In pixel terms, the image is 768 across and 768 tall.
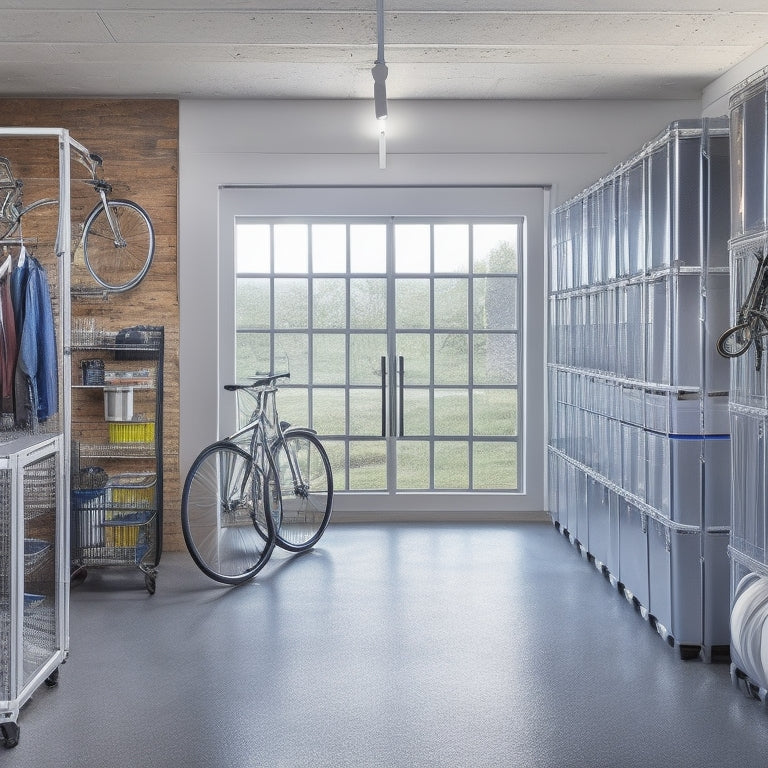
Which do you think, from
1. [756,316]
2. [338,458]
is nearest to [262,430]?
[338,458]

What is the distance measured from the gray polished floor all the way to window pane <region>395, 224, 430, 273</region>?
212cm

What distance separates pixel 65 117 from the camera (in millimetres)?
5488

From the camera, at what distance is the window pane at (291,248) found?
232 inches

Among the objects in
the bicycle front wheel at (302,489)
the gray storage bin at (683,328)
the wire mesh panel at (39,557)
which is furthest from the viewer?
the bicycle front wheel at (302,489)

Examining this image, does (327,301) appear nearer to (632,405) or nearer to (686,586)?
(632,405)

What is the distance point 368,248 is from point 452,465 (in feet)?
5.17

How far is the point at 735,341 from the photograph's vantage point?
10.6ft

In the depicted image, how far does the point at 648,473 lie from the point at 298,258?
301 centimetres

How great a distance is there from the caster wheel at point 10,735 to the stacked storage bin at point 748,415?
234 cm

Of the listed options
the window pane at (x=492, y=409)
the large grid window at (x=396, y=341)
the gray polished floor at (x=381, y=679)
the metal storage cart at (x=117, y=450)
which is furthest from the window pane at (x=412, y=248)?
the gray polished floor at (x=381, y=679)

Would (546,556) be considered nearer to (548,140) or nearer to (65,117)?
(548,140)

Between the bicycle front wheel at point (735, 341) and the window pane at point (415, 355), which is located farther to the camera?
the window pane at point (415, 355)

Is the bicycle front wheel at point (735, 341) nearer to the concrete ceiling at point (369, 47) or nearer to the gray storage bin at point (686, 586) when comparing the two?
the gray storage bin at point (686, 586)

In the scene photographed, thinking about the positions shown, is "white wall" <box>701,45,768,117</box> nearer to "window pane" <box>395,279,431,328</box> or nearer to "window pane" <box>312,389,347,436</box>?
"window pane" <box>395,279,431,328</box>
